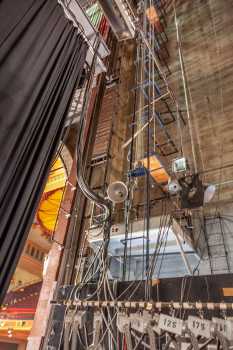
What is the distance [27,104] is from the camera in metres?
1.39

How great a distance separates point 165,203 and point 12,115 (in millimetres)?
3719

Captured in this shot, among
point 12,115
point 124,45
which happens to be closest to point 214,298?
point 12,115

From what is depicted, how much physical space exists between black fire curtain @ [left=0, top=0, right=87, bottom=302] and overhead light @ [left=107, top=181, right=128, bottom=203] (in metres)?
0.96

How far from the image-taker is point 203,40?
22.3 feet

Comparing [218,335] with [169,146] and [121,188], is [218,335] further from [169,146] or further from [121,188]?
[169,146]

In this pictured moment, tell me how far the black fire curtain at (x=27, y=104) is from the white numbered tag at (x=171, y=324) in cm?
93

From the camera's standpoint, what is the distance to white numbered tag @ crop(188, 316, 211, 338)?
4.82 feet

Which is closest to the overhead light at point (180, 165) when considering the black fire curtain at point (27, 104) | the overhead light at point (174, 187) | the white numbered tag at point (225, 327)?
the overhead light at point (174, 187)

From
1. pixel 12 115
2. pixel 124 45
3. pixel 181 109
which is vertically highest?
pixel 124 45

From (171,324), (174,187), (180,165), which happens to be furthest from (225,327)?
(180,165)

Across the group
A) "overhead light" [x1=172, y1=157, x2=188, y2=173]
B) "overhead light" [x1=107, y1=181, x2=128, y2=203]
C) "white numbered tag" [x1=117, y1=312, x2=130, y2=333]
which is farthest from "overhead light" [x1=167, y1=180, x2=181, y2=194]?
"white numbered tag" [x1=117, y1=312, x2=130, y2=333]

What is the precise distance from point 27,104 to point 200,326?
5.22 feet

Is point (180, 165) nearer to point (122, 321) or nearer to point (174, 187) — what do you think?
point (174, 187)

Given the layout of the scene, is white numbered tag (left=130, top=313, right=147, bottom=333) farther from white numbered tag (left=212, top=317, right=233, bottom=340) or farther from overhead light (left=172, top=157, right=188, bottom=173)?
overhead light (left=172, top=157, right=188, bottom=173)
